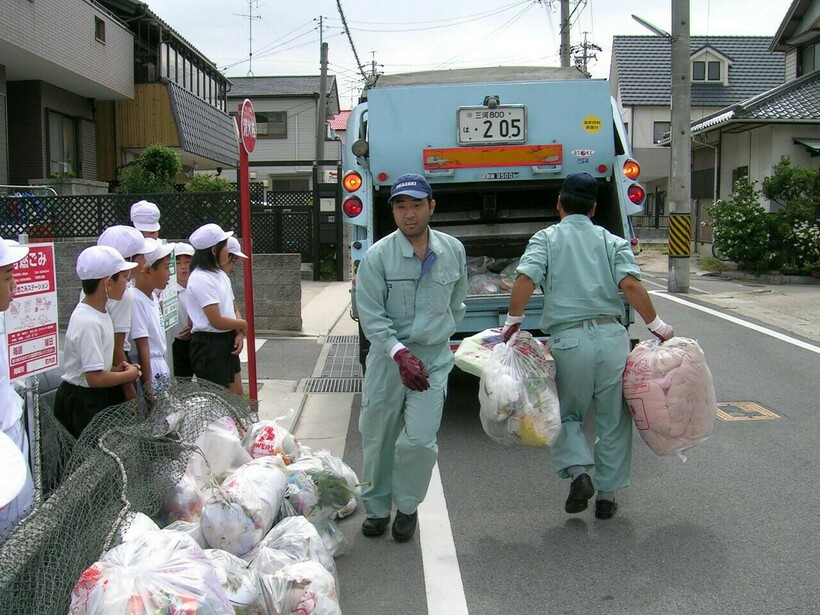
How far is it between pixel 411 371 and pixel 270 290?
295 inches

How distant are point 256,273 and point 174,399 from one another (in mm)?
7221

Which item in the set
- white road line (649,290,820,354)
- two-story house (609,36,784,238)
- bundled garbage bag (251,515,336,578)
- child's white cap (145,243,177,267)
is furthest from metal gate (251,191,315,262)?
two-story house (609,36,784,238)

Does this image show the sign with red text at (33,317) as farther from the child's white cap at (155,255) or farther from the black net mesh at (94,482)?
the child's white cap at (155,255)

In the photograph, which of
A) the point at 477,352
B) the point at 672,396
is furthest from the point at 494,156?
the point at 672,396

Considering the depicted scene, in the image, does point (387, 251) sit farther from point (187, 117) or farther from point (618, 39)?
point (618, 39)

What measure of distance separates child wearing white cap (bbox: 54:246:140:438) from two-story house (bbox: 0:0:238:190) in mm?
12982

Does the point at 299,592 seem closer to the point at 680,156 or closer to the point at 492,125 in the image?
the point at 492,125

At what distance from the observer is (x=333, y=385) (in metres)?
8.55

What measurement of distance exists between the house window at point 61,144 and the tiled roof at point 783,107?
16603 millimetres

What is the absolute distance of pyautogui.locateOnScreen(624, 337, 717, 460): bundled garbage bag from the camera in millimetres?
4477

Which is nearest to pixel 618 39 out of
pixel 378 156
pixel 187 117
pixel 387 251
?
pixel 187 117

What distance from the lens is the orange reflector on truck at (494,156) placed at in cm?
720

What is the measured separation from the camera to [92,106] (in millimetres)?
21562

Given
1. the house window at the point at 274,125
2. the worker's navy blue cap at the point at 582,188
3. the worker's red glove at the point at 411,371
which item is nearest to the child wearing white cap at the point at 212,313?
the worker's red glove at the point at 411,371
